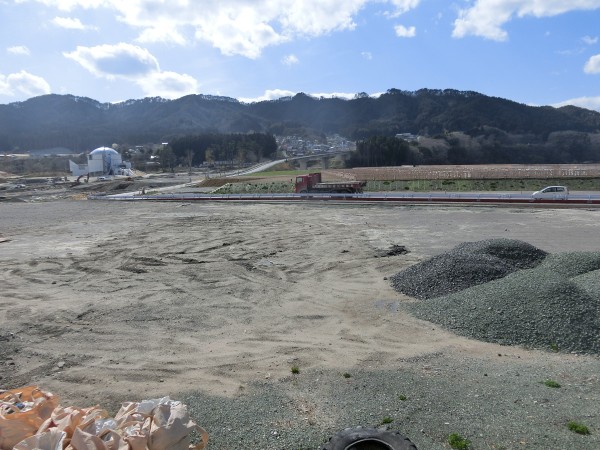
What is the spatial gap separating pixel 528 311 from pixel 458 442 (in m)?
5.39

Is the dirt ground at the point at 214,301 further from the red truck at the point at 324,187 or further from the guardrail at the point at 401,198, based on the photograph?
the red truck at the point at 324,187

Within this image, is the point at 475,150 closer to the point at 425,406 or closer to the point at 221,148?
the point at 221,148

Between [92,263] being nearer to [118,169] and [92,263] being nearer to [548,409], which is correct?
[548,409]

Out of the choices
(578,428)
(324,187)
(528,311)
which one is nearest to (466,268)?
(528,311)

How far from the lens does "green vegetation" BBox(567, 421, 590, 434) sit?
5.93 metres

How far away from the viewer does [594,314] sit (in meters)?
9.80

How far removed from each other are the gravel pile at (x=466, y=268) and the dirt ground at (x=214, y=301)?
748 millimetres

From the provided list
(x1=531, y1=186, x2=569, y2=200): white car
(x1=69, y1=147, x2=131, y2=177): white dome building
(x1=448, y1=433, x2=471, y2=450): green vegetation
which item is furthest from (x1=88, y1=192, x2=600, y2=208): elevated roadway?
(x1=69, y1=147, x2=131, y2=177): white dome building

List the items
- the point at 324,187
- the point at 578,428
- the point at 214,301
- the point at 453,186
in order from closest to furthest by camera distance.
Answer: the point at 578,428, the point at 214,301, the point at 324,187, the point at 453,186

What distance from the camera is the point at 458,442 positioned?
5.81 m

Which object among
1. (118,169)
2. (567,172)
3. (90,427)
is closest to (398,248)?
(90,427)

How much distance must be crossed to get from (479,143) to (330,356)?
149 meters

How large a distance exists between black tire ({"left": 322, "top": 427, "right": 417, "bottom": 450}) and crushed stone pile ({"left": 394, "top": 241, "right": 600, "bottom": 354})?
4.96 m

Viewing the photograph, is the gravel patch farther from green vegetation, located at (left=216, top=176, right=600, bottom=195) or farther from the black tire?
green vegetation, located at (left=216, top=176, right=600, bottom=195)
